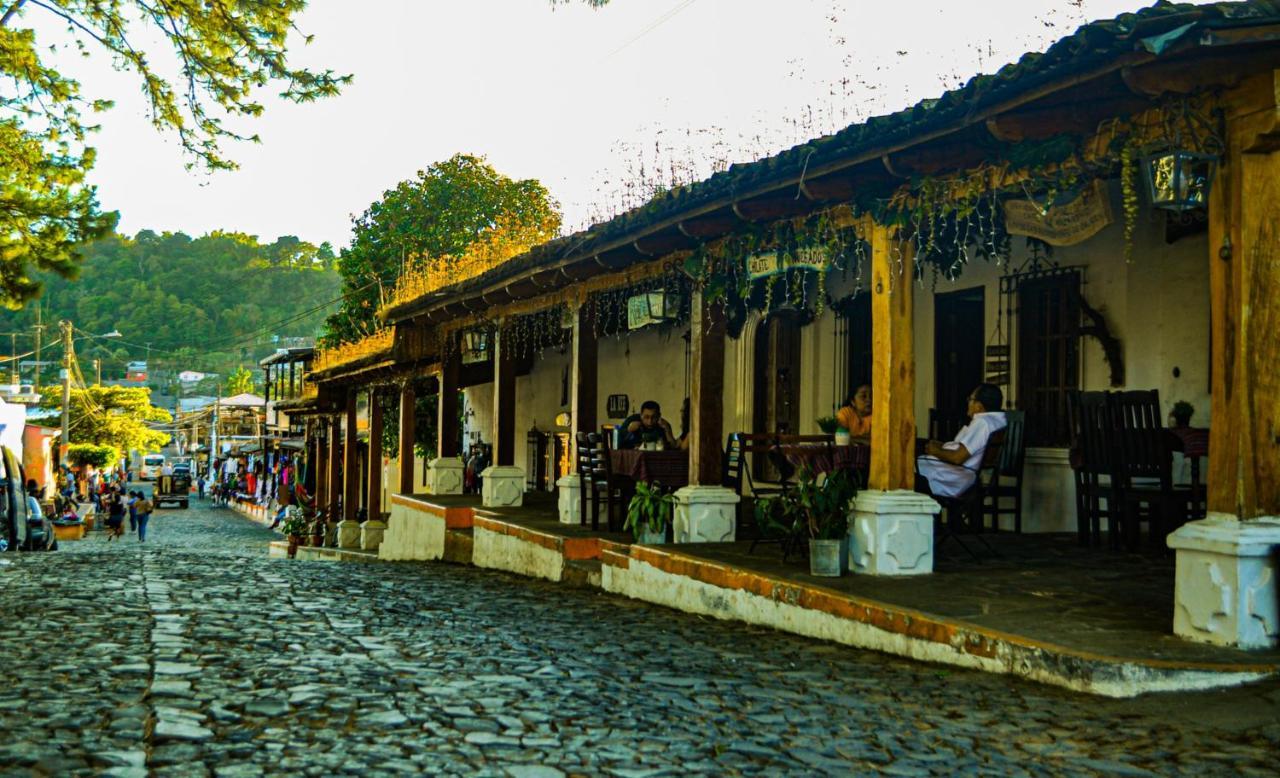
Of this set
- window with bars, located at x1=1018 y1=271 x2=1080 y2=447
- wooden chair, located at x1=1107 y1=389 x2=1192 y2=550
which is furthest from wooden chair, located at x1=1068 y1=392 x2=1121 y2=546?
window with bars, located at x1=1018 y1=271 x2=1080 y2=447

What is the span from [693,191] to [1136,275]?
3.46 meters

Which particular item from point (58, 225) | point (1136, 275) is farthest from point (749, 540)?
point (58, 225)

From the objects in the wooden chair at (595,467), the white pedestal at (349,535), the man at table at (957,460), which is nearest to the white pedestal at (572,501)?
the wooden chair at (595,467)

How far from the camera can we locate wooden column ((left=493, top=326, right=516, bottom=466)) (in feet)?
50.6

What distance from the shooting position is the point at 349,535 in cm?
2427

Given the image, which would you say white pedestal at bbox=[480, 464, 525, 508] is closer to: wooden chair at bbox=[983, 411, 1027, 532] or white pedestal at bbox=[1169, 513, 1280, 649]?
wooden chair at bbox=[983, 411, 1027, 532]

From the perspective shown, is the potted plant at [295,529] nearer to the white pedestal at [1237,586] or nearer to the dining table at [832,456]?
the dining table at [832,456]

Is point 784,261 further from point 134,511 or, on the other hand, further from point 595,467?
point 134,511

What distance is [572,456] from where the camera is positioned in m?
13.0

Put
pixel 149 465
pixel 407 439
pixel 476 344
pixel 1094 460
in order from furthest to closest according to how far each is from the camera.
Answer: pixel 149 465, pixel 407 439, pixel 476 344, pixel 1094 460

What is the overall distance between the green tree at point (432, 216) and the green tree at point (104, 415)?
24.1 meters

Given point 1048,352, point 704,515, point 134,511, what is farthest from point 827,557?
point 134,511

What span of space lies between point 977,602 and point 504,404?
10.1 m

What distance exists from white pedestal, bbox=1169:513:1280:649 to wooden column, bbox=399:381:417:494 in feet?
48.8
